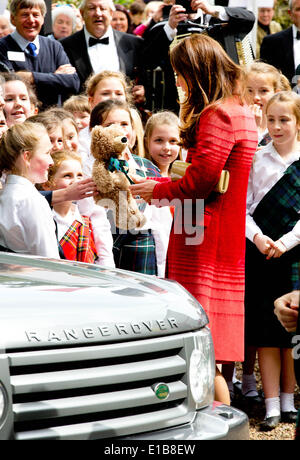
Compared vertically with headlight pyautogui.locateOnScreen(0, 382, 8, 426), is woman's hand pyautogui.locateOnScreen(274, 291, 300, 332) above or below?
above

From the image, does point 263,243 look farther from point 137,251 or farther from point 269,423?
point 269,423

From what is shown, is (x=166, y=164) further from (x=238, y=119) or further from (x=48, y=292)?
(x=48, y=292)

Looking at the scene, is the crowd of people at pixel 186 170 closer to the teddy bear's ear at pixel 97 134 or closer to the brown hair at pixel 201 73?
the brown hair at pixel 201 73

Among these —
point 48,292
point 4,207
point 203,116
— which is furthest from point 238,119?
point 48,292

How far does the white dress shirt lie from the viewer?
8.01m

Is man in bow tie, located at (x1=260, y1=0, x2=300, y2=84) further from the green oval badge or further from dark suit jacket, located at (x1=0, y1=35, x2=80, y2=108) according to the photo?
the green oval badge

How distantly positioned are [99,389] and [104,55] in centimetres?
584

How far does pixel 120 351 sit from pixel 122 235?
267 centimetres

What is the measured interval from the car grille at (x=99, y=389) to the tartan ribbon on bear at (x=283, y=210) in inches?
98.0

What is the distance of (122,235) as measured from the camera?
17.6ft

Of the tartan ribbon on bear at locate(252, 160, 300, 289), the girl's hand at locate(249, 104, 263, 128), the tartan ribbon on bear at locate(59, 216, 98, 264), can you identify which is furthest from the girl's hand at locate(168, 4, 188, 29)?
the tartan ribbon on bear at locate(59, 216, 98, 264)

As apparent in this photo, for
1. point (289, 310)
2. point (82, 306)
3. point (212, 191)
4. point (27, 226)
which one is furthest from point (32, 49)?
point (289, 310)
